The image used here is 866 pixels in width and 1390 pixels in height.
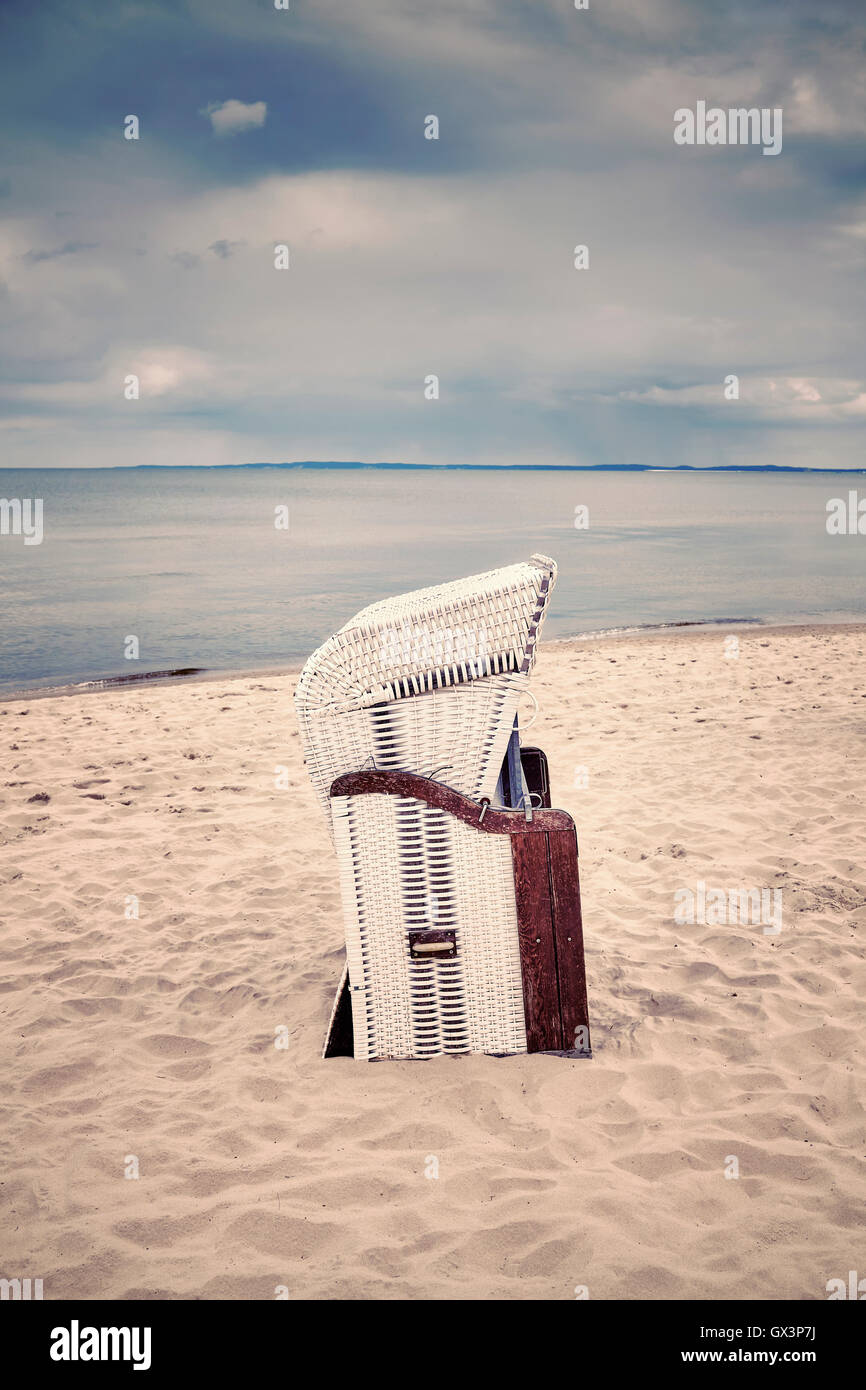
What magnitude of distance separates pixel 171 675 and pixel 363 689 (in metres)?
11.6

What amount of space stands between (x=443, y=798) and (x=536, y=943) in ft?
2.09

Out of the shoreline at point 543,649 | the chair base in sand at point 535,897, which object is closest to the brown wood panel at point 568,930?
the chair base in sand at point 535,897

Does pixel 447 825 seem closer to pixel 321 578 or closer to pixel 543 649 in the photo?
pixel 543 649

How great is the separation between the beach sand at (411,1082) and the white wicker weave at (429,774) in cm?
31

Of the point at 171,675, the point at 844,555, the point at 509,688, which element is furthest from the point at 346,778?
the point at 844,555

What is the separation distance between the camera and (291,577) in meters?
27.4

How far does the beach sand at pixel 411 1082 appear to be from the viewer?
2.50m

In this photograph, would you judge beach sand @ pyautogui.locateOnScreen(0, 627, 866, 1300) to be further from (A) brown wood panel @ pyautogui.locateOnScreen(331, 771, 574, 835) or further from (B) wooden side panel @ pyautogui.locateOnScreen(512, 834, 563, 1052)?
(A) brown wood panel @ pyautogui.locateOnScreen(331, 771, 574, 835)

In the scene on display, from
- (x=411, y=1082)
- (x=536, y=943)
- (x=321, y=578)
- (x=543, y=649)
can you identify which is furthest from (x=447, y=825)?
(x=321, y=578)

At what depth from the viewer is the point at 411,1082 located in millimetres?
3174

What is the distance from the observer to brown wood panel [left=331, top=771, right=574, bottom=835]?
294 cm

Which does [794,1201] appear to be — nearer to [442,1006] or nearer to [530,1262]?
[530,1262]

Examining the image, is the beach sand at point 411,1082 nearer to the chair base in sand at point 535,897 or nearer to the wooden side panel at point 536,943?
the wooden side panel at point 536,943

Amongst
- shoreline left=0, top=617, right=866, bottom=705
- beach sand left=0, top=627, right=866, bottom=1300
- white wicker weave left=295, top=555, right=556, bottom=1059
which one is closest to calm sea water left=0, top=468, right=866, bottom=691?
shoreline left=0, top=617, right=866, bottom=705
